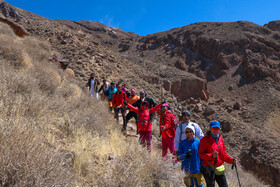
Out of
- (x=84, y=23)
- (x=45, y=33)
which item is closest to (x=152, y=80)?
(x=45, y=33)

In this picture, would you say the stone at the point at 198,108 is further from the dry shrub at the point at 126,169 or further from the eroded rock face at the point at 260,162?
the dry shrub at the point at 126,169

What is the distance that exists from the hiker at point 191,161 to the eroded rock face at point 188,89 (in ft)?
79.3

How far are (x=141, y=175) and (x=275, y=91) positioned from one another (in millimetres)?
37554

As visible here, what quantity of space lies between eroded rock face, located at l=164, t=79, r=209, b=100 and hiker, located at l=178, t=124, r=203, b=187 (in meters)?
24.2

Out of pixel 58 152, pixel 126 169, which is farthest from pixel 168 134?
pixel 58 152

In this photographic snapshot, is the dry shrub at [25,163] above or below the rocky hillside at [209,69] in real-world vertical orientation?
below

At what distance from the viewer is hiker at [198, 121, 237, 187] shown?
314cm

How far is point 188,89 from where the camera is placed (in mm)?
28828

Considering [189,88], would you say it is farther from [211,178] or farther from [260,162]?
[211,178]

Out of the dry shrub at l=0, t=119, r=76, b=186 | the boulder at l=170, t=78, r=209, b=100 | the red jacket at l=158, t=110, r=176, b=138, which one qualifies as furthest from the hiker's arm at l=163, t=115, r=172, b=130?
the boulder at l=170, t=78, r=209, b=100

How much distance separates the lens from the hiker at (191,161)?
3.28 m

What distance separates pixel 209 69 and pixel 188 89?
66.0 ft

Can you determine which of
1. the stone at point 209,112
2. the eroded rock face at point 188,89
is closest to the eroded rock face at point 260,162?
the stone at point 209,112

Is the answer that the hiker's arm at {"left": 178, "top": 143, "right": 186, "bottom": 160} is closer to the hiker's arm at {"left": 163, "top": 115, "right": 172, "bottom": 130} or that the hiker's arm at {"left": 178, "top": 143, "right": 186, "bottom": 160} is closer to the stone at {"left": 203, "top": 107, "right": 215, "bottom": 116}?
the hiker's arm at {"left": 163, "top": 115, "right": 172, "bottom": 130}
